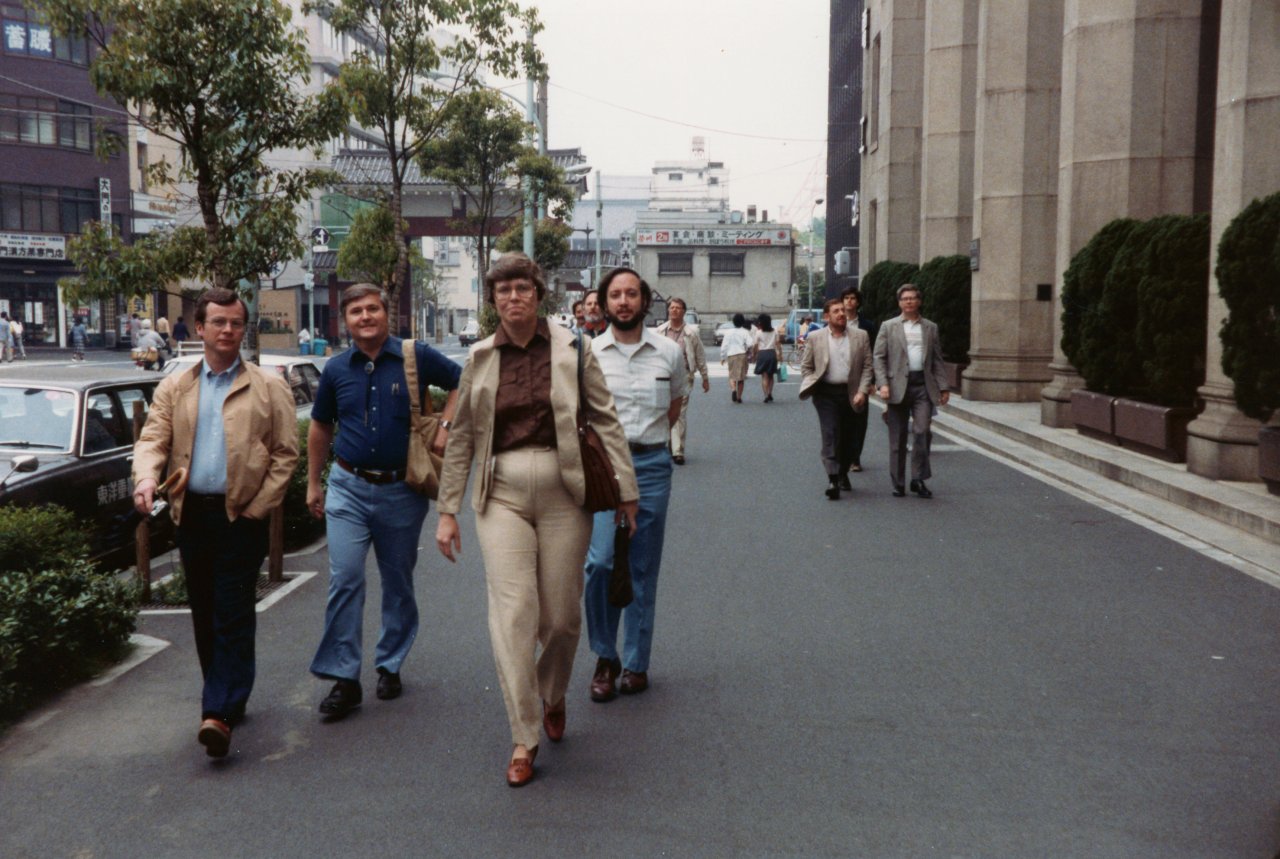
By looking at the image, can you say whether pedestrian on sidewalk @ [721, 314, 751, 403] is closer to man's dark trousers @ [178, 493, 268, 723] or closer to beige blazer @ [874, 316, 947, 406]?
beige blazer @ [874, 316, 947, 406]

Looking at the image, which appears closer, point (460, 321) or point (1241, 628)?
point (1241, 628)

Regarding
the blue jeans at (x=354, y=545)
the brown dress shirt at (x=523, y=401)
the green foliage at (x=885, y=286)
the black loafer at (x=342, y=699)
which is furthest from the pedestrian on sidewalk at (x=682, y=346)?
the green foliage at (x=885, y=286)

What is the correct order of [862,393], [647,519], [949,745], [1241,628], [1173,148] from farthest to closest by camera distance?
1. [1173,148]
2. [862,393]
3. [1241,628]
4. [647,519]
5. [949,745]

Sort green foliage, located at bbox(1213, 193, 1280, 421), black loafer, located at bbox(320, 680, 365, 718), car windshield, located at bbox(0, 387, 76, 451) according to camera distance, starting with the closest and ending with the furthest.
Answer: black loafer, located at bbox(320, 680, 365, 718) → car windshield, located at bbox(0, 387, 76, 451) → green foliage, located at bbox(1213, 193, 1280, 421)

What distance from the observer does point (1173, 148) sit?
17.8 meters

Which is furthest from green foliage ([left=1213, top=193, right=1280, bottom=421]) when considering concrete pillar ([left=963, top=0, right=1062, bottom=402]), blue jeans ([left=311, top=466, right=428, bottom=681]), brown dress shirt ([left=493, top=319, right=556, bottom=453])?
concrete pillar ([left=963, top=0, right=1062, bottom=402])

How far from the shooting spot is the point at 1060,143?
64.6 feet

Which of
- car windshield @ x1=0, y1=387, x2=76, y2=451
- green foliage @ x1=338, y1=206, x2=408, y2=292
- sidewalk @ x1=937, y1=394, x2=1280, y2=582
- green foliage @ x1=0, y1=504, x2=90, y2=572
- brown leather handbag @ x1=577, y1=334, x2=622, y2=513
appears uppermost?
green foliage @ x1=338, y1=206, x2=408, y2=292

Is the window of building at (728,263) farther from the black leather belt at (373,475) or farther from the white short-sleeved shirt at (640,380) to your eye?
the black leather belt at (373,475)

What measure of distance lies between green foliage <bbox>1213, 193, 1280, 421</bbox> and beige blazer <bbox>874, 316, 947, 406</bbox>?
2.44m

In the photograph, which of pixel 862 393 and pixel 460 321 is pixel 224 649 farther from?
pixel 460 321

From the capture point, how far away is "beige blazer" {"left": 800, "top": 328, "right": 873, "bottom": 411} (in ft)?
42.1

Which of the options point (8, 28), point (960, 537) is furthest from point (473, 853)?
point (8, 28)

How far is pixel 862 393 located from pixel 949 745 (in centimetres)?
761
